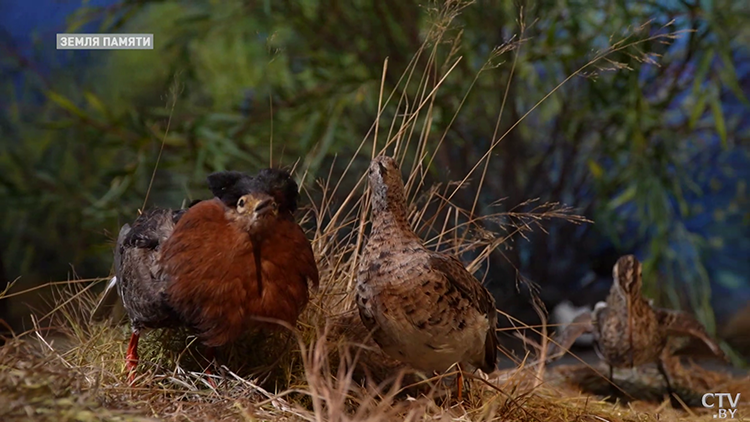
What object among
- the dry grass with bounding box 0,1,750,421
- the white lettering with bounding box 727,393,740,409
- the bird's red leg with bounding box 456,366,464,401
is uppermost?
the dry grass with bounding box 0,1,750,421

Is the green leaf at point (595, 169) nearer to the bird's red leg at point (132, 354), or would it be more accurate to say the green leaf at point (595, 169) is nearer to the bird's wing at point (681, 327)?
the bird's wing at point (681, 327)

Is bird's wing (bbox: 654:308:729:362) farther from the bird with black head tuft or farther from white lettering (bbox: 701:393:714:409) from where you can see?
the bird with black head tuft

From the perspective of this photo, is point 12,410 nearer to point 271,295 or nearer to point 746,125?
point 271,295

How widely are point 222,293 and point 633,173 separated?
5.17ft

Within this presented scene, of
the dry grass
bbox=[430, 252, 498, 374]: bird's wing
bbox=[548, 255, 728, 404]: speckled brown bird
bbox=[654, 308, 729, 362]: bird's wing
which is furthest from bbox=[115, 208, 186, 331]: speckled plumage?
bbox=[654, 308, 729, 362]: bird's wing

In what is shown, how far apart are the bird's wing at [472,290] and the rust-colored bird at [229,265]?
0.23 m

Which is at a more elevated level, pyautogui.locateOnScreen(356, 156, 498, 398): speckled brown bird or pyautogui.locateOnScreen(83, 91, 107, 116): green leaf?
pyautogui.locateOnScreen(83, 91, 107, 116): green leaf

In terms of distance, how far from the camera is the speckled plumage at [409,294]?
1.14m

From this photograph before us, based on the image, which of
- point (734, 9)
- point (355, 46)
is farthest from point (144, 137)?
point (734, 9)

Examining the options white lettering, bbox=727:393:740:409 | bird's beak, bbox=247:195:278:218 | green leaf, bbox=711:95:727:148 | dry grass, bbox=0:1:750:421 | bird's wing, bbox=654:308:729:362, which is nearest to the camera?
dry grass, bbox=0:1:750:421

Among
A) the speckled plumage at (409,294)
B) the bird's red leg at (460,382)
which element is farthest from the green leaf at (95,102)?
the bird's red leg at (460,382)

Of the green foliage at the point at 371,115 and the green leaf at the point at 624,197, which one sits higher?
the green foliage at the point at 371,115

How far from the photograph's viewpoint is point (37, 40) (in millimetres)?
2094

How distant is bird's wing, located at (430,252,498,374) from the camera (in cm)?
118
